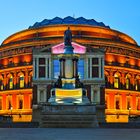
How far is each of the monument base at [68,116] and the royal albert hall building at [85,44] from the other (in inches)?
1770

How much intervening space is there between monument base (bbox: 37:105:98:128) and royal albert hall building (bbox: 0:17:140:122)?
45.0 metres

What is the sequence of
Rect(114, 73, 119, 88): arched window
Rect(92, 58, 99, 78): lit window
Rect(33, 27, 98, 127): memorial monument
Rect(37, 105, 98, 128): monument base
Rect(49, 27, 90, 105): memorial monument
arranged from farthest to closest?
Rect(114, 73, 119, 88): arched window, Rect(92, 58, 99, 78): lit window, Rect(49, 27, 90, 105): memorial monument, Rect(33, 27, 98, 127): memorial monument, Rect(37, 105, 98, 128): monument base

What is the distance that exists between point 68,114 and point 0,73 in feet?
198

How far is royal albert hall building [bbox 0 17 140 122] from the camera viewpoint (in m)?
102

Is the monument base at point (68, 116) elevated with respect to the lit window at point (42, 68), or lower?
lower

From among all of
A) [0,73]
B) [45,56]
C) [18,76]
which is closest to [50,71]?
[45,56]

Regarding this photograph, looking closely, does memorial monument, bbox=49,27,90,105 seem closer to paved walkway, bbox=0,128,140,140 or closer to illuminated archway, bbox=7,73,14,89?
paved walkway, bbox=0,128,140,140

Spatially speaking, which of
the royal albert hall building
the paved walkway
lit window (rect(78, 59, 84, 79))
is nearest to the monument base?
the paved walkway

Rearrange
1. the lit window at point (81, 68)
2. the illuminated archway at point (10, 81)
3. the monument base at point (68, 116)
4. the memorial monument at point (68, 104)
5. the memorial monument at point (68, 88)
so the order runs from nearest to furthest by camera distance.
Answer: the monument base at point (68, 116) → the memorial monument at point (68, 104) → the memorial monument at point (68, 88) → the lit window at point (81, 68) → the illuminated archway at point (10, 81)

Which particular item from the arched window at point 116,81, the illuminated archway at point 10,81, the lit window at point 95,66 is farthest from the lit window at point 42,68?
the arched window at point 116,81

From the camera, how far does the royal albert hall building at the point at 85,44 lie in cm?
10219

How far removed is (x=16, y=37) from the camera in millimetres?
114688

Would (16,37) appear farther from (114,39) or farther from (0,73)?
(114,39)

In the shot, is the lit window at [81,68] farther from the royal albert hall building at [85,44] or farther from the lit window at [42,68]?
the lit window at [42,68]
